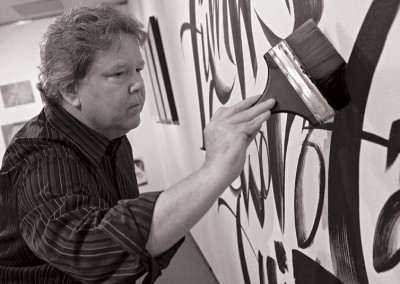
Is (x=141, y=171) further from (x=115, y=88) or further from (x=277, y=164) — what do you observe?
(x=115, y=88)

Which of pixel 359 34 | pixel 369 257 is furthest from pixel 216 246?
pixel 359 34

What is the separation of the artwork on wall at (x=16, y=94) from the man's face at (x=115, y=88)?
473 centimetres

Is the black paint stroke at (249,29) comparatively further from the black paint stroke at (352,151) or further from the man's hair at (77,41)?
the black paint stroke at (352,151)

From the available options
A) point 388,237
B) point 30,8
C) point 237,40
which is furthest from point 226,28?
point 30,8

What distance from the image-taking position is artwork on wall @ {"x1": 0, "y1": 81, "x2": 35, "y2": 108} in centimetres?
551

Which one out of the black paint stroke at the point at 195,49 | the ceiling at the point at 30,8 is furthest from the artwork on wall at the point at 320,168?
the ceiling at the point at 30,8

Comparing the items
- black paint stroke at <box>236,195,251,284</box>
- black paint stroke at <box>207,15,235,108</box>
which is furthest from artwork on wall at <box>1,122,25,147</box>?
black paint stroke at <box>236,195,251,284</box>

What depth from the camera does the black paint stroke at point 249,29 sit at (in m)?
1.34

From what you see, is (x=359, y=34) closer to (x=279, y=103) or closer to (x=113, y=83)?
(x=279, y=103)

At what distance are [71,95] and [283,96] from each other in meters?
0.54

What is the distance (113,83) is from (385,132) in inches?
22.6

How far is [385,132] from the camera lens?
779 millimetres

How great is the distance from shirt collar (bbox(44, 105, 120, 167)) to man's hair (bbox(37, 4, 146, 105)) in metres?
0.06

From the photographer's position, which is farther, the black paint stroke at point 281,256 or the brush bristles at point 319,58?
the black paint stroke at point 281,256
